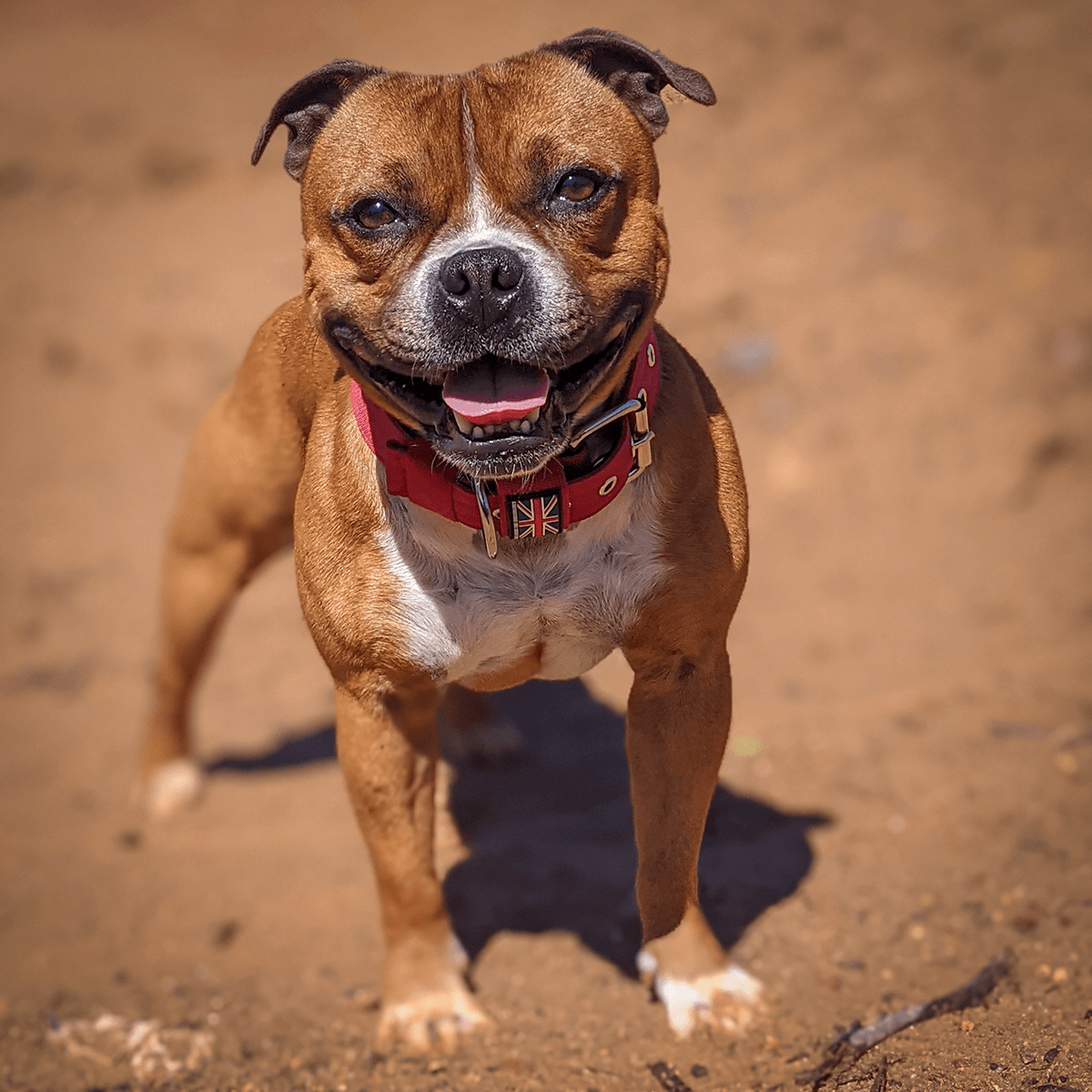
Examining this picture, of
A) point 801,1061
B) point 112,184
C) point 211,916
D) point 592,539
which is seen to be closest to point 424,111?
point 592,539

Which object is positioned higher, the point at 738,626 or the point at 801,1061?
the point at 801,1061

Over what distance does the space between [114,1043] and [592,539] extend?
237cm

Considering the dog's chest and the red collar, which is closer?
the red collar

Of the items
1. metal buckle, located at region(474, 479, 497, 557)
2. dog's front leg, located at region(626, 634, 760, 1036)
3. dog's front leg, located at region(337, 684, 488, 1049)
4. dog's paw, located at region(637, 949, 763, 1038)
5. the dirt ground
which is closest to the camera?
metal buckle, located at region(474, 479, 497, 557)

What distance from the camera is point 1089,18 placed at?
7.96 m

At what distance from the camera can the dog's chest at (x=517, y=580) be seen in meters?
2.81

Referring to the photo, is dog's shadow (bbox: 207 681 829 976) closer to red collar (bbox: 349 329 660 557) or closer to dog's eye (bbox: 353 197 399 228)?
red collar (bbox: 349 329 660 557)

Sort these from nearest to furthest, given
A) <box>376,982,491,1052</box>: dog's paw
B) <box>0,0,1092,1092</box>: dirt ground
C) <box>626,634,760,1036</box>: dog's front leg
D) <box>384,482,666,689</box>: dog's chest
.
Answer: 1. <box>384,482,666,689</box>: dog's chest
2. <box>626,634,760,1036</box>: dog's front leg
3. <box>376,982,491,1052</box>: dog's paw
4. <box>0,0,1092,1092</box>: dirt ground

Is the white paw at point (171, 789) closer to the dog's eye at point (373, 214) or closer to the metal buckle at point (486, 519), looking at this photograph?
the metal buckle at point (486, 519)

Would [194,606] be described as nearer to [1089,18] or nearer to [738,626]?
[738,626]

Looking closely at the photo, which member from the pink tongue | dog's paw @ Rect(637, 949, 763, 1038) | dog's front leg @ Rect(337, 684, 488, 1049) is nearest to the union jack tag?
the pink tongue

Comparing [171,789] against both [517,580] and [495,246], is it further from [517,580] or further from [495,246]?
[495,246]

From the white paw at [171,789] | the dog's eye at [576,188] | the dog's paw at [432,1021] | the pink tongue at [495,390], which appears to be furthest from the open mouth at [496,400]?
the white paw at [171,789]

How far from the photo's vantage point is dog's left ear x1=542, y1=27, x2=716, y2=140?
102 inches
